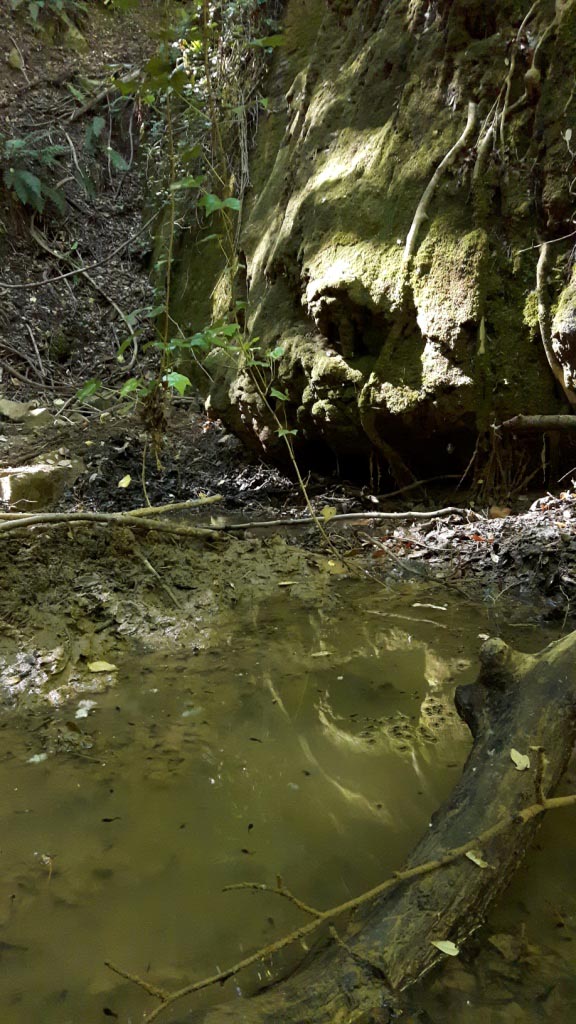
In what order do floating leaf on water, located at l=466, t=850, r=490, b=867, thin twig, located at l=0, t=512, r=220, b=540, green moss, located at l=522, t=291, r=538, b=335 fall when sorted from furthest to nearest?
green moss, located at l=522, t=291, r=538, b=335 < thin twig, located at l=0, t=512, r=220, b=540 < floating leaf on water, located at l=466, t=850, r=490, b=867

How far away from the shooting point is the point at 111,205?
9.79m

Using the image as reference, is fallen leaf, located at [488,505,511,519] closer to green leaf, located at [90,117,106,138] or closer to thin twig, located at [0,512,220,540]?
thin twig, located at [0,512,220,540]

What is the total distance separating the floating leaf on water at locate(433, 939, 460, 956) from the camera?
4.48 feet

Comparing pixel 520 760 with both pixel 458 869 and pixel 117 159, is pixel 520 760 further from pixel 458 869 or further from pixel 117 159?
pixel 117 159

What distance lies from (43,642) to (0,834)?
118 centimetres

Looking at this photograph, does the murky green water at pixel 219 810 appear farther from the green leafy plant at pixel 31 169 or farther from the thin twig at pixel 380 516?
the green leafy plant at pixel 31 169

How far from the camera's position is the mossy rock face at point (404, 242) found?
3990 millimetres

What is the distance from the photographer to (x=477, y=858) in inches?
59.1

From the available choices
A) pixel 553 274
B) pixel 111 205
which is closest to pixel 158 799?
→ pixel 553 274

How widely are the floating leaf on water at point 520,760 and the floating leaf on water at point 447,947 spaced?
46 cm

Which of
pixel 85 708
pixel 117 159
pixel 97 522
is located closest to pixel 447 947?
pixel 85 708

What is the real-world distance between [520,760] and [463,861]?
0.33 meters

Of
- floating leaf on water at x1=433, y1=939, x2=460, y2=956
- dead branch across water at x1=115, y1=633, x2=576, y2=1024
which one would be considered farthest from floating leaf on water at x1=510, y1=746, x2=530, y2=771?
floating leaf on water at x1=433, y1=939, x2=460, y2=956

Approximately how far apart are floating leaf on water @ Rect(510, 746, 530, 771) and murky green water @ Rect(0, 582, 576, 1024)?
0.78ft
